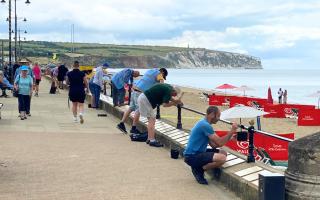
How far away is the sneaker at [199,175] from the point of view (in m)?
8.12

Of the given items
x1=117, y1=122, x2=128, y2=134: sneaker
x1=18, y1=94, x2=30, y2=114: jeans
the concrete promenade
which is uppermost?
x1=18, y1=94, x2=30, y2=114: jeans

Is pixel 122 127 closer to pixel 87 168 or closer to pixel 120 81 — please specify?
pixel 120 81

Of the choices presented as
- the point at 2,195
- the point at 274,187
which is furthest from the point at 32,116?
the point at 274,187

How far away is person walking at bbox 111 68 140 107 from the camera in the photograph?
54.6 feet

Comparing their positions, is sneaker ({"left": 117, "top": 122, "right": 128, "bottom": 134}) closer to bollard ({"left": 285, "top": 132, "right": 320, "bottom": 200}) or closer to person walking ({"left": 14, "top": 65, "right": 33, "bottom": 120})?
person walking ({"left": 14, "top": 65, "right": 33, "bottom": 120})

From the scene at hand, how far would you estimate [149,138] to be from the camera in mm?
11633

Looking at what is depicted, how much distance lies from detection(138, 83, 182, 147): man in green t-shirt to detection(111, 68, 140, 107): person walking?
467cm

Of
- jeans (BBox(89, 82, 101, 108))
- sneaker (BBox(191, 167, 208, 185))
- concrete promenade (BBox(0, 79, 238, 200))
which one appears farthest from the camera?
jeans (BBox(89, 82, 101, 108))

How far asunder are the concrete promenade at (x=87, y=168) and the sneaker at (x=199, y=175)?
8 cm

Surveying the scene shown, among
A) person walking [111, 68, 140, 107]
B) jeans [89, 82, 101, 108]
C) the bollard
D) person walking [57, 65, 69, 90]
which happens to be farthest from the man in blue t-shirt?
person walking [57, 65, 69, 90]

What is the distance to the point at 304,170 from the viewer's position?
6117mm

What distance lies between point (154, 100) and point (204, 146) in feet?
10.2

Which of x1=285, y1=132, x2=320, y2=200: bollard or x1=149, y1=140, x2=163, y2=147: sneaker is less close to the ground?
x1=285, y1=132, x2=320, y2=200: bollard

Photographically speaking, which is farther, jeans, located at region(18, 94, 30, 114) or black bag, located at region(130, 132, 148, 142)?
jeans, located at region(18, 94, 30, 114)
